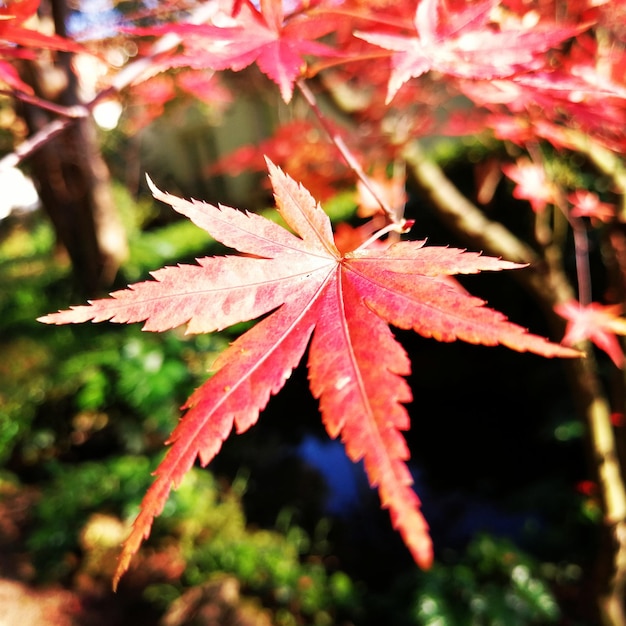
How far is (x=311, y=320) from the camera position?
1.46ft

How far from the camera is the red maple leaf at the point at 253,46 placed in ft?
1.77

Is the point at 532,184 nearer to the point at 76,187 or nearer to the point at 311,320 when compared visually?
the point at 311,320

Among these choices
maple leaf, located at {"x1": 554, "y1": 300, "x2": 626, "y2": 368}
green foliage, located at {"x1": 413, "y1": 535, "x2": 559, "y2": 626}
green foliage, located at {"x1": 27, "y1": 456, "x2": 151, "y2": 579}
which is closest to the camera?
maple leaf, located at {"x1": 554, "y1": 300, "x2": 626, "y2": 368}

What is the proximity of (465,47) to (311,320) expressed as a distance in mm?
418

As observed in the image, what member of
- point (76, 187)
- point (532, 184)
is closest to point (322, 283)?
point (532, 184)

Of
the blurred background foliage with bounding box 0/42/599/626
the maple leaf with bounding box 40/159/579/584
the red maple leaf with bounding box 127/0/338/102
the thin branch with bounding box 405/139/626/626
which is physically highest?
the red maple leaf with bounding box 127/0/338/102

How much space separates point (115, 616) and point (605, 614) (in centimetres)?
213

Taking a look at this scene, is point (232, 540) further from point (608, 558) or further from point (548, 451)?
point (548, 451)

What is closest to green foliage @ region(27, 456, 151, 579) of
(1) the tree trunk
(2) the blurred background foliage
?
(2) the blurred background foliage

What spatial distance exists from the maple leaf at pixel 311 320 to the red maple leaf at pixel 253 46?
0.49 feet

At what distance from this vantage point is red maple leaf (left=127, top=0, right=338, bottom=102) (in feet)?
1.77

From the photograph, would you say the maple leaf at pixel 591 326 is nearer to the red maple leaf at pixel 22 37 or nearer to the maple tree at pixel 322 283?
the maple tree at pixel 322 283

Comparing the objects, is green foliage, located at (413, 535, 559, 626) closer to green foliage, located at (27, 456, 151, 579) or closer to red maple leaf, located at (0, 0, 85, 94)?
green foliage, located at (27, 456, 151, 579)

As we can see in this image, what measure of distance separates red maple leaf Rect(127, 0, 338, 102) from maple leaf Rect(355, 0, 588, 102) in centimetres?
8
